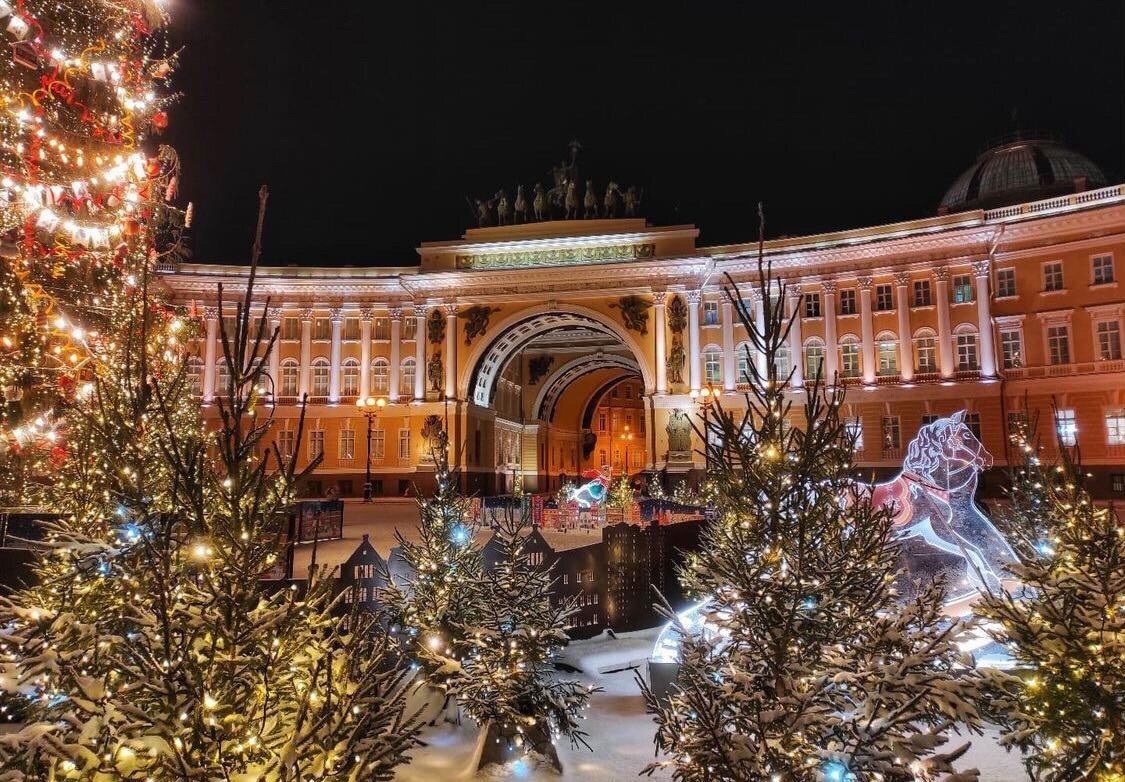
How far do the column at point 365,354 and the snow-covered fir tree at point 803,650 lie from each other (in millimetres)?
40120

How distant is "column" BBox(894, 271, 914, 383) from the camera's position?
36688mm

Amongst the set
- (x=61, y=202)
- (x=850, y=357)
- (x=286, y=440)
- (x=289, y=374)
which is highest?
(x=289, y=374)

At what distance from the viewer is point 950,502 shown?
1095cm

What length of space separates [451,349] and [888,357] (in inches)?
984

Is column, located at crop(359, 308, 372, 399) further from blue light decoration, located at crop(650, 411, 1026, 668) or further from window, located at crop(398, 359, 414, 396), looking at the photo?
blue light decoration, located at crop(650, 411, 1026, 668)

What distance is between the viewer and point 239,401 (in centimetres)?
352

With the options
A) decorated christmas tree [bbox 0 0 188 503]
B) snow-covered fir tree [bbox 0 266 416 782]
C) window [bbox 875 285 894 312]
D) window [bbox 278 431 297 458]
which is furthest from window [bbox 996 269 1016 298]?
window [bbox 278 431 297 458]

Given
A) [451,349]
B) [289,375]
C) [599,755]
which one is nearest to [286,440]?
[289,375]

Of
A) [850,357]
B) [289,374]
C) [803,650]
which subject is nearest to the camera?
[803,650]

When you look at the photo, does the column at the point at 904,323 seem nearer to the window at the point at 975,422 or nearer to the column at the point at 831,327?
the column at the point at 831,327

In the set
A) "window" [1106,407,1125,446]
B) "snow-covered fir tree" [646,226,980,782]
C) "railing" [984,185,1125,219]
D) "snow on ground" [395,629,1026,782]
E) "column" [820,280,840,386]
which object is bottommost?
"snow on ground" [395,629,1026,782]

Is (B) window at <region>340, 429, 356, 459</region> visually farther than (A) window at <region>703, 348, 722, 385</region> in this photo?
Yes

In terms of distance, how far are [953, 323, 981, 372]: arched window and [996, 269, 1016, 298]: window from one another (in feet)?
7.35

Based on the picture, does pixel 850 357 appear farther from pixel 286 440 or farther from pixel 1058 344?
pixel 286 440
